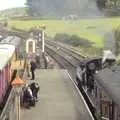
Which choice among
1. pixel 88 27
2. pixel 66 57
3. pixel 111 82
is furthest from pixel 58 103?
pixel 88 27

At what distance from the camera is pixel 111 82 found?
14.6m

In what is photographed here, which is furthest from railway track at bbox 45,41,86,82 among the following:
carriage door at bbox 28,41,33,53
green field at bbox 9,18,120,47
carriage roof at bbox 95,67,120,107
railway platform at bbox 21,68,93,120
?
carriage roof at bbox 95,67,120,107

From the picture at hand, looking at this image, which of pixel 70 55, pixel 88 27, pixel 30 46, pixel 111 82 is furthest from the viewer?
pixel 88 27

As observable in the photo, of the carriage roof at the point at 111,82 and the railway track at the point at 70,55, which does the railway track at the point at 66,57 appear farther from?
the carriage roof at the point at 111,82

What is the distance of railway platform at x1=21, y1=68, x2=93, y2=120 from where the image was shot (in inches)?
756

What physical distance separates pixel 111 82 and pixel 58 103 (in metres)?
8.43

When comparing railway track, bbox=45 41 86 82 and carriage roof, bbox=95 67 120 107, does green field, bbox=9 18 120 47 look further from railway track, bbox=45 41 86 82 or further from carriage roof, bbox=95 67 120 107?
carriage roof, bbox=95 67 120 107

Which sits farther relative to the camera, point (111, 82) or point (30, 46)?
point (30, 46)

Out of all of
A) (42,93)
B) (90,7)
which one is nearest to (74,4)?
(90,7)

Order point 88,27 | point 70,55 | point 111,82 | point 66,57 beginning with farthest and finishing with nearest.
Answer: point 88,27 < point 70,55 < point 66,57 < point 111,82

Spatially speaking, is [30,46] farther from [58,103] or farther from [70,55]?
[70,55]

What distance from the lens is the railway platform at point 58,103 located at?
1921cm

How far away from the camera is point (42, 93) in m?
25.9

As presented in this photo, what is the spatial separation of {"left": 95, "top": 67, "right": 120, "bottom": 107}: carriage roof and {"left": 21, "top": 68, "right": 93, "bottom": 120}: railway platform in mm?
1847
